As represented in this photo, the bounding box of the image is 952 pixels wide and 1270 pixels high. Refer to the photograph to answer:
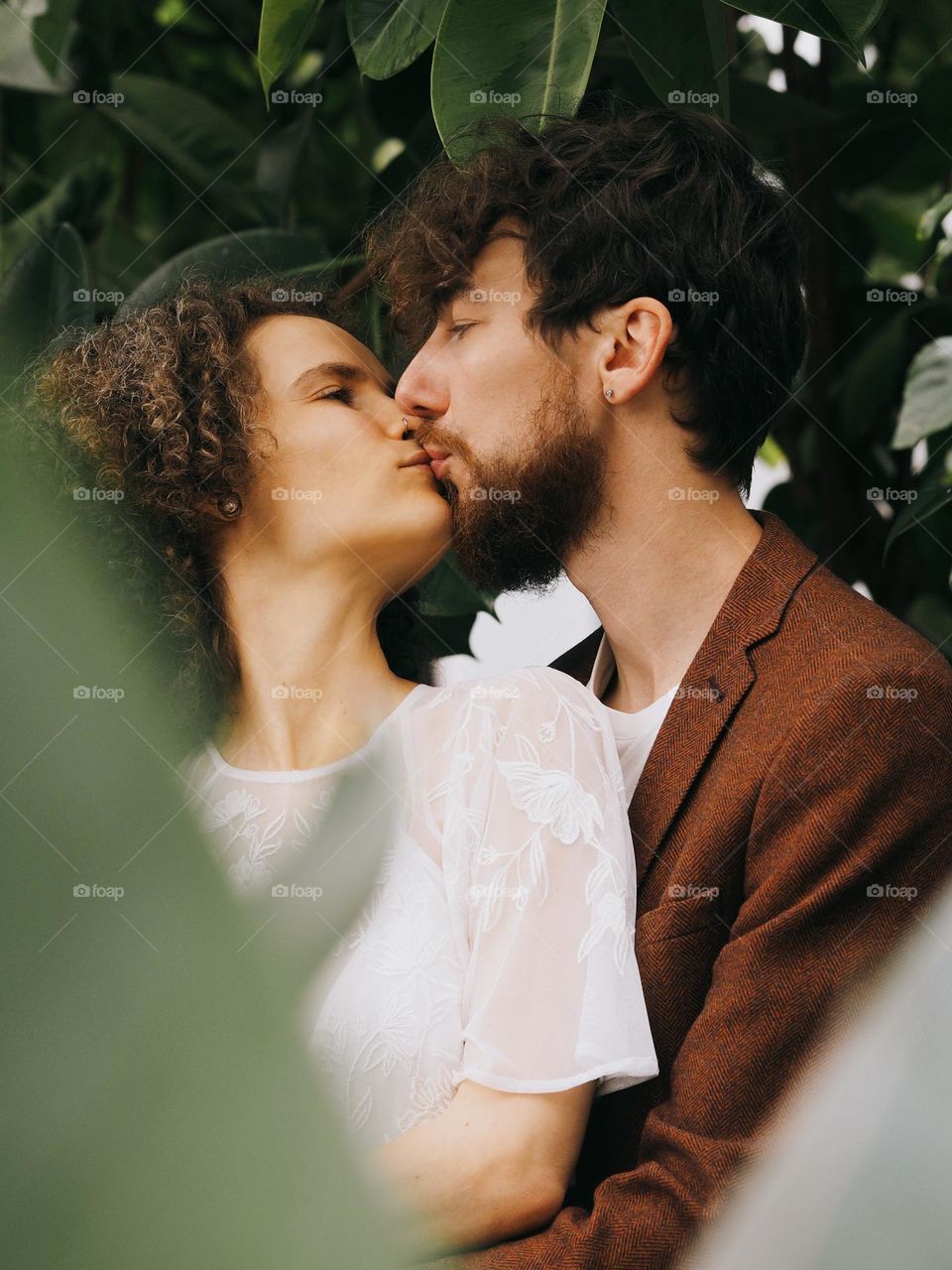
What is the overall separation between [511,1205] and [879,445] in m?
1.13

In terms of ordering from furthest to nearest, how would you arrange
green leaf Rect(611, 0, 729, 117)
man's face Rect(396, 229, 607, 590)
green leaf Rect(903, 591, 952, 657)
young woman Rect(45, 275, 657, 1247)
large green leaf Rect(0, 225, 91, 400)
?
green leaf Rect(903, 591, 952, 657)
large green leaf Rect(0, 225, 91, 400)
man's face Rect(396, 229, 607, 590)
green leaf Rect(611, 0, 729, 117)
young woman Rect(45, 275, 657, 1247)

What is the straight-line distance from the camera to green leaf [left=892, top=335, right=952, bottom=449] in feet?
3.61

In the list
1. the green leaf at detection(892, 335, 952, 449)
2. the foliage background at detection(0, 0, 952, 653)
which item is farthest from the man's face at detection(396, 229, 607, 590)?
the green leaf at detection(892, 335, 952, 449)

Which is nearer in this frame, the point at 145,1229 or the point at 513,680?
the point at 145,1229

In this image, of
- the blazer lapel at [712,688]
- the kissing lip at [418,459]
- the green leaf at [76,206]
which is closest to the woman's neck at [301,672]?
the kissing lip at [418,459]

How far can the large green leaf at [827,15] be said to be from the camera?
2.64ft

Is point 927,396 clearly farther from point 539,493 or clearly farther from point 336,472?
point 336,472

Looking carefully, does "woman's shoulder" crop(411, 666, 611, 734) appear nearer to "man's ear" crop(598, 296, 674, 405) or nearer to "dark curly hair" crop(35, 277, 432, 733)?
"dark curly hair" crop(35, 277, 432, 733)

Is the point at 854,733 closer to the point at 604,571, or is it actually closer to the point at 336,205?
the point at 604,571

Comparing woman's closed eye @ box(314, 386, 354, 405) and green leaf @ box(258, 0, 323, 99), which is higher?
green leaf @ box(258, 0, 323, 99)

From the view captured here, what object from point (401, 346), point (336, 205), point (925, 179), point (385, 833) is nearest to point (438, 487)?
point (401, 346)

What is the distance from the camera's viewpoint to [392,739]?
94cm

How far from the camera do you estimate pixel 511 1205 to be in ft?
2.44

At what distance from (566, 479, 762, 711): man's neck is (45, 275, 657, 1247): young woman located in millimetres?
194
